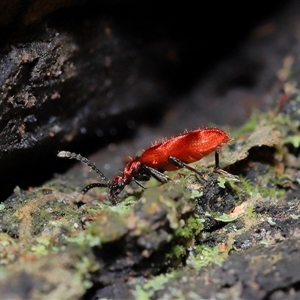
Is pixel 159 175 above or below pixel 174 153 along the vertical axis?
below

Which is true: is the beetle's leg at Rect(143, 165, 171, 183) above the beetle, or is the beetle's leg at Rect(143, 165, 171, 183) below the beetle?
below

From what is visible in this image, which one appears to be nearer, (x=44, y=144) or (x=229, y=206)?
(x=229, y=206)

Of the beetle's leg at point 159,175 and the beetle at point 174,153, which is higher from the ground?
the beetle at point 174,153

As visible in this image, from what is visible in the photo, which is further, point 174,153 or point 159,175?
point 174,153

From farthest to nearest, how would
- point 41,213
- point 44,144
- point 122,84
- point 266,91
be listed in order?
1. point 266,91
2. point 122,84
3. point 44,144
4. point 41,213

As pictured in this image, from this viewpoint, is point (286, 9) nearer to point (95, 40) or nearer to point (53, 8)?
point (95, 40)

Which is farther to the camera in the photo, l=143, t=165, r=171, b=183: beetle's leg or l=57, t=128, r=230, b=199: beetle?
l=57, t=128, r=230, b=199: beetle

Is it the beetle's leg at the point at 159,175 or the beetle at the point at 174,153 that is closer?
the beetle's leg at the point at 159,175

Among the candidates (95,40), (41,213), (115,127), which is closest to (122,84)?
(115,127)
